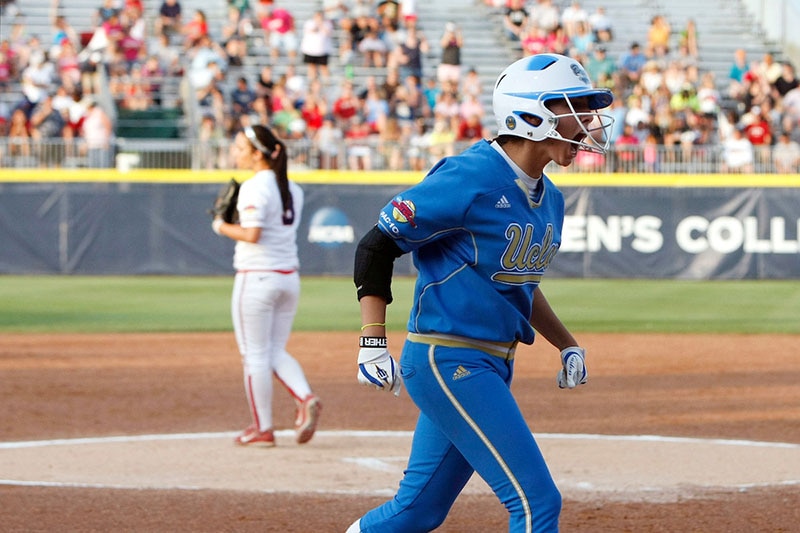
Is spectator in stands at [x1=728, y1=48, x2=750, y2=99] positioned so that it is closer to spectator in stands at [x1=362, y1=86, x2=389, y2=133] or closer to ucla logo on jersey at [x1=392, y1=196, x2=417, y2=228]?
spectator in stands at [x1=362, y1=86, x2=389, y2=133]

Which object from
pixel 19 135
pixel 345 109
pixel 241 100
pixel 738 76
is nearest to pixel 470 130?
pixel 345 109

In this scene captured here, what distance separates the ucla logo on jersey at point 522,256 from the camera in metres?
4.23

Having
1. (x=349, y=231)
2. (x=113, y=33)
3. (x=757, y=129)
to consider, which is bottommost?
(x=349, y=231)

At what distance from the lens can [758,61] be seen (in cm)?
2970

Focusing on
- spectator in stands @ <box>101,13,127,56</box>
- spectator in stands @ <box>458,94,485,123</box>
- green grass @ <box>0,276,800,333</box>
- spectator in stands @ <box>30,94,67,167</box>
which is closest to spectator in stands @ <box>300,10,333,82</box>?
spectator in stands @ <box>458,94,485,123</box>

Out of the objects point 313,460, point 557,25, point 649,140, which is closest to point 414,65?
point 557,25

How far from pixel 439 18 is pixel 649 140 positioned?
8.73m

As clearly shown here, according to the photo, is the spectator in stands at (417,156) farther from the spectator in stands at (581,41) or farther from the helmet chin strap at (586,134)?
the helmet chin strap at (586,134)

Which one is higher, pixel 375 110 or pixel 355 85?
pixel 355 85

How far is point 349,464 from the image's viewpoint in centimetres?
761

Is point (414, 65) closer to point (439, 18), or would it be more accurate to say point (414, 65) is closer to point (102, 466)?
point (439, 18)

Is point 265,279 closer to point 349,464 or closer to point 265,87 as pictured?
point 349,464

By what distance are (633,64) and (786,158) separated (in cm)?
562

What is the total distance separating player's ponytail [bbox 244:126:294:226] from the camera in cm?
787
